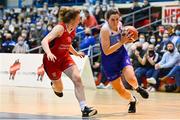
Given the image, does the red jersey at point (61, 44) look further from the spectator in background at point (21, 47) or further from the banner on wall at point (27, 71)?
the spectator in background at point (21, 47)

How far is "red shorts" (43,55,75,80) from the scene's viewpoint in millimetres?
8703

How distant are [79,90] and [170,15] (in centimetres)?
1296

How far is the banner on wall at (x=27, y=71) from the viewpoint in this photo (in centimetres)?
1659

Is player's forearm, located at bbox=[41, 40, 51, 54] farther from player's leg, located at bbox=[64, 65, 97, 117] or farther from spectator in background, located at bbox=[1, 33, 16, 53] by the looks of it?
spectator in background, located at bbox=[1, 33, 16, 53]

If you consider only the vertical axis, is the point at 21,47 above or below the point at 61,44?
above

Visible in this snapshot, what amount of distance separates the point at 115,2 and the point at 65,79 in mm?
8911

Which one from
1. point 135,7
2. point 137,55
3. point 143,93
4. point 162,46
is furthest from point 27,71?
point 143,93

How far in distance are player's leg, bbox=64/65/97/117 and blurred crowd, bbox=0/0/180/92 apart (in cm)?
716

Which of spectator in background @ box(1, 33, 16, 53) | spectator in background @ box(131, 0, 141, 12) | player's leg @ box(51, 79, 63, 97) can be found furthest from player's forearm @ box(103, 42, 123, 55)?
spectator in background @ box(131, 0, 141, 12)

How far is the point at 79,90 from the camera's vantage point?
8.48 metres

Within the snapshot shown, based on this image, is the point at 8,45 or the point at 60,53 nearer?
the point at 60,53

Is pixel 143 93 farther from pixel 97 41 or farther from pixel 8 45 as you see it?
pixel 8 45

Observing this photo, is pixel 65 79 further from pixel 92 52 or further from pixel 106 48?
pixel 106 48

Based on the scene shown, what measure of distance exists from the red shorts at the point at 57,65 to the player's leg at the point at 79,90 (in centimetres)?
9
